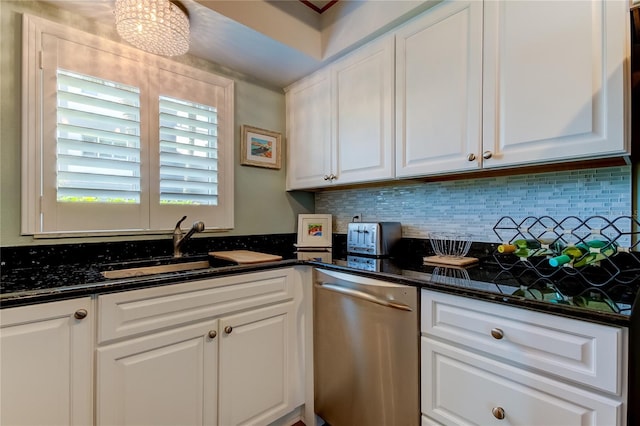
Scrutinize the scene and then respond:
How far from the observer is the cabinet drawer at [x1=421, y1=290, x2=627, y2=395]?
75 cm

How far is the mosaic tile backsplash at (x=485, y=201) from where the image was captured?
3.98 ft

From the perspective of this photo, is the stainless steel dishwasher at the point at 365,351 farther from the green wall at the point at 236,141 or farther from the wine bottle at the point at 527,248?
the green wall at the point at 236,141

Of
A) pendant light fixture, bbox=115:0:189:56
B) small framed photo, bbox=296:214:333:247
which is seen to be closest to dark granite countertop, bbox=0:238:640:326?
small framed photo, bbox=296:214:333:247

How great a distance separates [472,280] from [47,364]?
1458mm

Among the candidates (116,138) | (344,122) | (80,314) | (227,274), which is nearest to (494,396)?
(227,274)

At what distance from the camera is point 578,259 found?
1068mm

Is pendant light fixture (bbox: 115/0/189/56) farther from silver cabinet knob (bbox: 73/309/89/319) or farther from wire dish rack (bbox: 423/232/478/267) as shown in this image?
wire dish rack (bbox: 423/232/478/267)

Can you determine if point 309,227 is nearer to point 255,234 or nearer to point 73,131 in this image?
point 255,234

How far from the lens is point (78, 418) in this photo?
99 centimetres

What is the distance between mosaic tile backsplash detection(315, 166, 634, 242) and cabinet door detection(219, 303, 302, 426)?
2.96ft

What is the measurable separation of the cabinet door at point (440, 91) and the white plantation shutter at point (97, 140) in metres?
1.43

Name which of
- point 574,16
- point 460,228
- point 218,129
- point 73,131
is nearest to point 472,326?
point 460,228

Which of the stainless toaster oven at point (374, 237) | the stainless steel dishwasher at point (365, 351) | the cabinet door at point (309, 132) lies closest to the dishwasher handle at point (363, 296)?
the stainless steel dishwasher at point (365, 351)

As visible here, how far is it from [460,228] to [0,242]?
2191 mm
